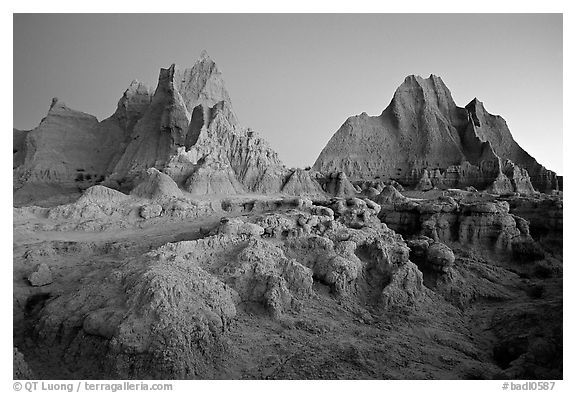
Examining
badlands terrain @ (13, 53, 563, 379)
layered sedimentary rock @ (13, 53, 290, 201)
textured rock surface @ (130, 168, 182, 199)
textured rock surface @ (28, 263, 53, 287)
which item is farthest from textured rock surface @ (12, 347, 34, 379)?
layered sedimentary rock @ (13, 53, 290, 201)

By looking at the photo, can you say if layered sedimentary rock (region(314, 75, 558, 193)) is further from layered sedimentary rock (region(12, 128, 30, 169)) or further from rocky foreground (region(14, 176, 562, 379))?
rocky foreground (region(14, 176, 562, 379))

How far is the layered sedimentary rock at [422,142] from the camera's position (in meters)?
36.1

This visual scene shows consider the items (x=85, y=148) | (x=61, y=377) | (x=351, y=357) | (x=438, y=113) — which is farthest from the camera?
(x=438, y=113)

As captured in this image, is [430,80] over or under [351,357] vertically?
over

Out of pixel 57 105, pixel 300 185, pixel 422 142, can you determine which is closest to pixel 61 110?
pixel 57 105

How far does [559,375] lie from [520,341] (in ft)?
5.51

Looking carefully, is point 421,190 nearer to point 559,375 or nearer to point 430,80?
point 430,80

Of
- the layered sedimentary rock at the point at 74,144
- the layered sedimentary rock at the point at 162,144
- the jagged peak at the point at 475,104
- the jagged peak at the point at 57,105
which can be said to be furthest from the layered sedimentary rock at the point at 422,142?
the jagged peak at the point at 57,105

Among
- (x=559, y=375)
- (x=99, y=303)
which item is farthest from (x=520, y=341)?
(x=99, y=303)

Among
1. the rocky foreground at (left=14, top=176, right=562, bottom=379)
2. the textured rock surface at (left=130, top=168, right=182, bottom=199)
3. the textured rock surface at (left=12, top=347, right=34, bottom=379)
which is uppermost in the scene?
the textured rock surface at (left=130, top=168, right=182, bottom=199)

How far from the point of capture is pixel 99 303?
6.84 m

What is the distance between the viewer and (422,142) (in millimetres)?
38875

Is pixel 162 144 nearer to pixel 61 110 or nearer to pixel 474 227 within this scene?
pixel 61 110

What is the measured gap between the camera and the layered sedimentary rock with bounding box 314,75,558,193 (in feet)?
118
